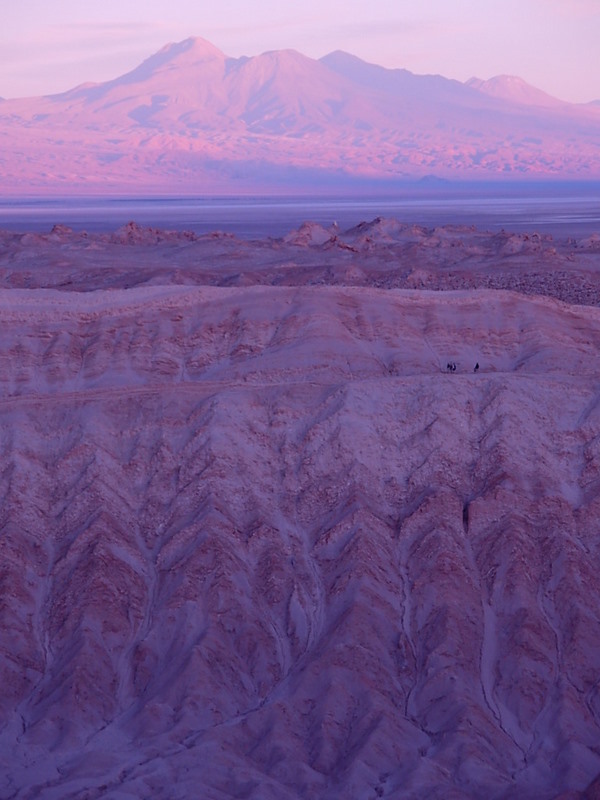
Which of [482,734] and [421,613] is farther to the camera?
[421,613]

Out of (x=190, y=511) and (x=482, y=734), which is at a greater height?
(x=190, y=511)

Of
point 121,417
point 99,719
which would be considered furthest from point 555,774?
point 121,417

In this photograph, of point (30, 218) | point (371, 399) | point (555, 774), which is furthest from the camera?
point (30, 218)

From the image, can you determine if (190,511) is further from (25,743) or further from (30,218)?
(30,218)

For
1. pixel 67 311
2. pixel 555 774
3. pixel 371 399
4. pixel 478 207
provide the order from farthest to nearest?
1. pixel 478 207
2. pixel 67 311
3. pixel 371 399
4. pixel 555 774

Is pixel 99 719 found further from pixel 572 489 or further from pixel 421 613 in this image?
pixel 572 489

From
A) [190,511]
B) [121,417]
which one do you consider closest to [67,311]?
[121,417]
